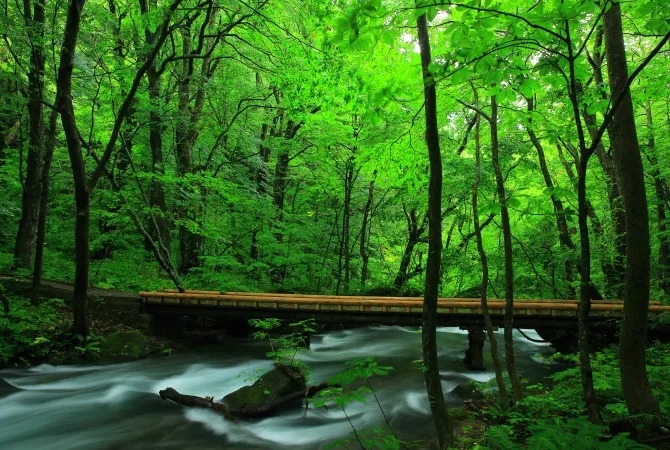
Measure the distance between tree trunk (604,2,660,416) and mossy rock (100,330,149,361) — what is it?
993 cm

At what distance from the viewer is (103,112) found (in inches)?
584

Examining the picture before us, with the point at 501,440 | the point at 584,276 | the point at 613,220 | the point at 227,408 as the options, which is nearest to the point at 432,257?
the point at 584,276

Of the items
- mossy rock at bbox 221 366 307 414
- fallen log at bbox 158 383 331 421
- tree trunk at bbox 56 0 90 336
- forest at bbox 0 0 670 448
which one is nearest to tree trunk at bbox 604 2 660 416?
forest at bbox 0 0 670 448

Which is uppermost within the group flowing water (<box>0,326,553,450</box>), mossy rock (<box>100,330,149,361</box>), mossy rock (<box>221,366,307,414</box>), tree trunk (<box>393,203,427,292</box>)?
tree trunk (<box>393,203,427,292</box>)

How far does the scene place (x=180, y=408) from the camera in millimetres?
7676

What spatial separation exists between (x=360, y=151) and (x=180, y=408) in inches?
338

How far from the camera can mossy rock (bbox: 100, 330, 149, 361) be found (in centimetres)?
981

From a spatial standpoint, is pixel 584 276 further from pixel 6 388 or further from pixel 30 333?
pixel 30 333

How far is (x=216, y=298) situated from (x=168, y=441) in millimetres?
4832

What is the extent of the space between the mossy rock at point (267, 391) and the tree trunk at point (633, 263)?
18.1 feet

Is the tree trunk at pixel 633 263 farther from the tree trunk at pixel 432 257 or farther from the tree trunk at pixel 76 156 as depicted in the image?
the tree trunk at pixel 76 156

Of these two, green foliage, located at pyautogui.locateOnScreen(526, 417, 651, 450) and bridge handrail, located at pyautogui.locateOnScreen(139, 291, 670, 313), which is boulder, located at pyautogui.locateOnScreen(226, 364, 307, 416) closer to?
bridge handrail, located at pyautogui.locateOnScreen(139, 291, 670, 313)

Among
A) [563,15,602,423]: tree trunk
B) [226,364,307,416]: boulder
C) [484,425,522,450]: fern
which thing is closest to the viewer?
[484,425,522,450]: fern

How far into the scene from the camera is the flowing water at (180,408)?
21.6 feet
